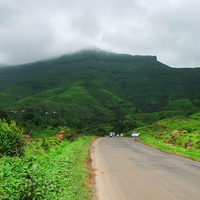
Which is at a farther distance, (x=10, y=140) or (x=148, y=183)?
(x=10, y=140)

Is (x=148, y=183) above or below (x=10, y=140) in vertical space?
below

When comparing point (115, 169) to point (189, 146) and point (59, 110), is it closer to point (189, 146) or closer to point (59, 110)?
point (189, 146)

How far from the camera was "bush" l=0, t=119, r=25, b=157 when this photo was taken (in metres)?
13.7

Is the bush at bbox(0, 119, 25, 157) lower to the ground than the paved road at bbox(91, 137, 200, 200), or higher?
higher

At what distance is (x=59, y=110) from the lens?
15988 cm

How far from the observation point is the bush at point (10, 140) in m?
13.7

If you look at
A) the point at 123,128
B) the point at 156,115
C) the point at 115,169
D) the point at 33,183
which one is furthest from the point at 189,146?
the point at 156,115

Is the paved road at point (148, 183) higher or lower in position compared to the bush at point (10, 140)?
lower

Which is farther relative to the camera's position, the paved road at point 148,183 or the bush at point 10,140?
the bush at point 10,140

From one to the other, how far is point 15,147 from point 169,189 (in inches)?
323

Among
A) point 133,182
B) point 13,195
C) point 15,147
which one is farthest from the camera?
point 15,147

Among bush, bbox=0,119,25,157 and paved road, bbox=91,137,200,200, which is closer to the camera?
paved road, bbox=91,137,200,200

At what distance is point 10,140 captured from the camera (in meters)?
13.8

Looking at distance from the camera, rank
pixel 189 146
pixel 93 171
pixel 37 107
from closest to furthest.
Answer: pixel 93 171, pixel 189 146, pixel 37 107
